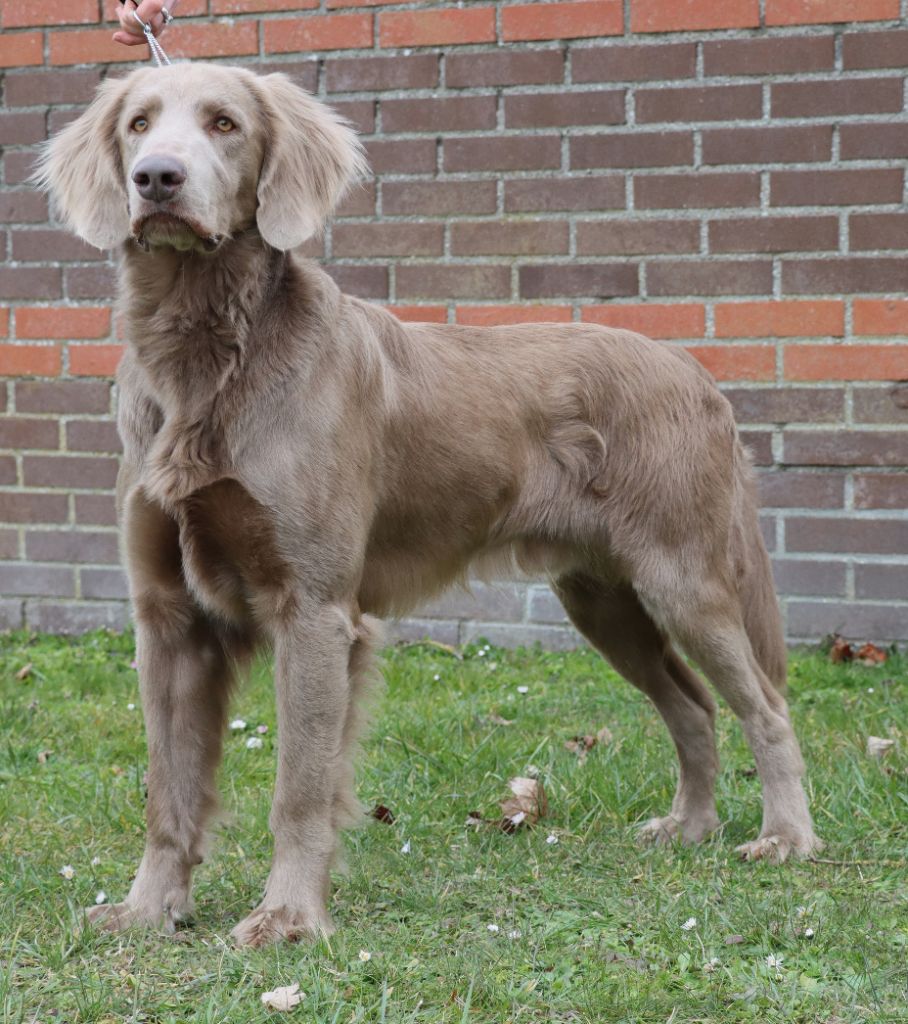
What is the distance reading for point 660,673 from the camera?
3.50 metres

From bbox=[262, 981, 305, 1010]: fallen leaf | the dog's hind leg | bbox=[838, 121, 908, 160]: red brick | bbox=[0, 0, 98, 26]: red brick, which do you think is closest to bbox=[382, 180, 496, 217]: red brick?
bbox=[838, 121, 908, 160]: red brick

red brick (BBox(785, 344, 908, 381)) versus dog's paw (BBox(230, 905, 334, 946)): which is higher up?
red brick (BBox(785, 344, 908, 381))

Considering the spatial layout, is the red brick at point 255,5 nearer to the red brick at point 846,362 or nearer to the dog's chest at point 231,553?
the red brick at point 846,362

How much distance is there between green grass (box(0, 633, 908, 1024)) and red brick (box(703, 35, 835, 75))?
2019mm

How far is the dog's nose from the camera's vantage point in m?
2.46

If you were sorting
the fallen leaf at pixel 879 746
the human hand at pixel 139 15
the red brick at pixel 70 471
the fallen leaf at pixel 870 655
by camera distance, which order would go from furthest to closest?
the red brick at pixel 70 471 → the fallen leaf at pixel 870 655 → the fallen leaf at pixel 879 746 → the human hand at pixel 139 15

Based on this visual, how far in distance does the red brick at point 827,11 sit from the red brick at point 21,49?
2.73m

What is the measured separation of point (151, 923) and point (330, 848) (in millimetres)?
380

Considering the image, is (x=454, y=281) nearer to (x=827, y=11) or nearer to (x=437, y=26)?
(x=437, y=26)

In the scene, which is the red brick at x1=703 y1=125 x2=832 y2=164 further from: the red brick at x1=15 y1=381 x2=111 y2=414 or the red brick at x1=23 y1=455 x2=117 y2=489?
the red brick at x1=23 y1=455 x2=117 y2=489

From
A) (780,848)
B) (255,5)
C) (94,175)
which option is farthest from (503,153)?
(780,848)

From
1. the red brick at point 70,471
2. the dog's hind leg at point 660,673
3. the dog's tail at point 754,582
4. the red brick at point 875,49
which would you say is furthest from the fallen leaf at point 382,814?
the red brick at point 875,49

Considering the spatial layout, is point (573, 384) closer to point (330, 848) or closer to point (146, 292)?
point (146, 292)

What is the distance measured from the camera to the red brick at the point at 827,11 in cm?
440
